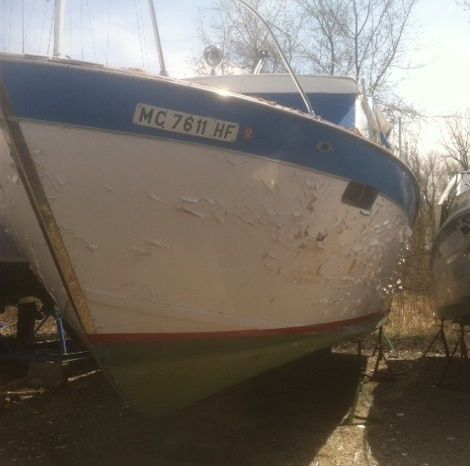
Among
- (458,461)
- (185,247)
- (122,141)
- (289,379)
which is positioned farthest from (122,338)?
(289,379)

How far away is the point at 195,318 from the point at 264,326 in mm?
523

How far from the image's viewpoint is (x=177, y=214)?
3572 millimetres

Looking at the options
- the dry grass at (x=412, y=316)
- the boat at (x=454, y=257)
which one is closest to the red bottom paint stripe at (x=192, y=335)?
the boat at (x=454, y=257)

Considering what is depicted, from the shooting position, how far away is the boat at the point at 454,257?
17.9 ft

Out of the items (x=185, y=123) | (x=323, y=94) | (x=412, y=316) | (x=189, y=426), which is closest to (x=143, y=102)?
(x=185, y=123)

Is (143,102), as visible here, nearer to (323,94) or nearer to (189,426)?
(189,426)

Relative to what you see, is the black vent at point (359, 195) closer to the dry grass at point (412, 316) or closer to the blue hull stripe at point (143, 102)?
the blue hull stripe at point (143, 102)

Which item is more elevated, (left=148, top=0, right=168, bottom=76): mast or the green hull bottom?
(left=148, top=0, right=168, bottom=76): mast

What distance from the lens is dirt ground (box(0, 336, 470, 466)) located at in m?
4.12

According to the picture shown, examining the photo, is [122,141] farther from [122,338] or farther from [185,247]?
[122,338]

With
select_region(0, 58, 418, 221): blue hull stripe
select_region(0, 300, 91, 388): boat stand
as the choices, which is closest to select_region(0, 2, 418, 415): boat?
select_region(0, 58, 418, 221): blue hull stripe

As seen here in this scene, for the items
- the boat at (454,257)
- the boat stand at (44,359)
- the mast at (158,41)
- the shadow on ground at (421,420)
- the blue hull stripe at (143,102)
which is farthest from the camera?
the boat stand at (44,359)

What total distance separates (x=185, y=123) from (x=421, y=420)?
10.5 feet

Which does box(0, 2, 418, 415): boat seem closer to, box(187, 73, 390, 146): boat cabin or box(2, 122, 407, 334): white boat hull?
box(2, 122, 407, 334): white boat hull
